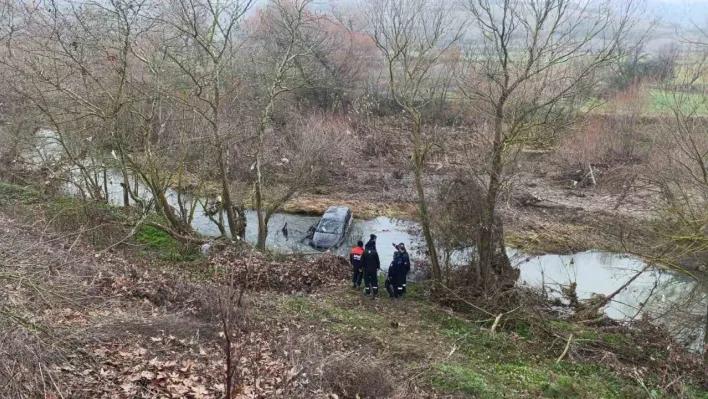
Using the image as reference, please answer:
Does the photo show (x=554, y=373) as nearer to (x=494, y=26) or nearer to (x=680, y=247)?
(x=680, y=247)

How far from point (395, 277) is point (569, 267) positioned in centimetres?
957

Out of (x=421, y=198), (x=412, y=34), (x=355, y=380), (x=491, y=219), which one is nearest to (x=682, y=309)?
(x=491, y=219)

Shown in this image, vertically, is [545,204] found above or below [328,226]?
above

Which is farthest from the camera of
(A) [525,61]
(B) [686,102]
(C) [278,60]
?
(C) [278,60]

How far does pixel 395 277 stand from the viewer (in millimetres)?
14523

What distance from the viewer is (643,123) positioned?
3058 centimetres

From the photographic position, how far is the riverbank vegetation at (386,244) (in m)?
9.23

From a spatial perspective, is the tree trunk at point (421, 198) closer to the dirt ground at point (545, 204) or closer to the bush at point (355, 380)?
the dirt ground at point (545, 204)

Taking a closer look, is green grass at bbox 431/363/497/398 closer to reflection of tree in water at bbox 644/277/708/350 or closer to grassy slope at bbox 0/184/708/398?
grassy slope at bbox 0/184/708/398

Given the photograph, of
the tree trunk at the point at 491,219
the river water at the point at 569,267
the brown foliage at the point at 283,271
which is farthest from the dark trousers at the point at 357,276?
the tree trunk at the point at 491,219

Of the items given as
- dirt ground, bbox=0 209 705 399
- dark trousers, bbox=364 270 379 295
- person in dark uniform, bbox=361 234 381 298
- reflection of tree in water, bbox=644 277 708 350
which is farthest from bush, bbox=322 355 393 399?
reflection of tree in water, bbox=644 277 708 350

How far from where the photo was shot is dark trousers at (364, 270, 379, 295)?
47.0 ft

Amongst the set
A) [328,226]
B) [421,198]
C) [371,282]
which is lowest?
[371,282]

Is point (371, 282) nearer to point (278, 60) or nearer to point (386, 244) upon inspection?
point (386, 244)
